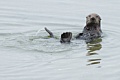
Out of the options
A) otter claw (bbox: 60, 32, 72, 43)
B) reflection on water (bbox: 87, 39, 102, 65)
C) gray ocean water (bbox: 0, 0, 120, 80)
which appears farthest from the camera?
otter claw (bbox: 60, 32, 72, 43)

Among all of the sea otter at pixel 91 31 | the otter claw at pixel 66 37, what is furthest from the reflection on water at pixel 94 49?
the otter claw at pixel 66 37

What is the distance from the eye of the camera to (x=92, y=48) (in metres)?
10.8

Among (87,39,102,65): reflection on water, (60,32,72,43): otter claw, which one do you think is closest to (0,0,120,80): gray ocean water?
(87,39,102,65): reflection on water

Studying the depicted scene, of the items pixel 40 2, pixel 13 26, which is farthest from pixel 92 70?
pixel 40 2

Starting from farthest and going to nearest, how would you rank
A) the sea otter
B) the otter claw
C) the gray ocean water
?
the sea otter → the otter claw → the gray ocean water

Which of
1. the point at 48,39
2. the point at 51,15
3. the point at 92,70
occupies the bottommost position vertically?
the point at 92,70

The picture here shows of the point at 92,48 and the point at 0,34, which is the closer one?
the point at 92,48

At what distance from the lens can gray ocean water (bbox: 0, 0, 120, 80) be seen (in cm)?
866

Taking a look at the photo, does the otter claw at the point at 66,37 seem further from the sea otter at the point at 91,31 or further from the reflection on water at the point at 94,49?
the sea otter at the point at 91,31

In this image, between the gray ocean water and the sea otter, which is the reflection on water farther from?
the sea otter

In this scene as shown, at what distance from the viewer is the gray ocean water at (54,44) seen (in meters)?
8.66

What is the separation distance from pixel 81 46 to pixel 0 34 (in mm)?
2402

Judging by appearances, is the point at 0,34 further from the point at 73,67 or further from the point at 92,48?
the point at 73,67

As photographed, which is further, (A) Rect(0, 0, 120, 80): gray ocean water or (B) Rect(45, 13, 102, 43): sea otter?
(B) Rect(45, 13, 102, 43): sea otter
